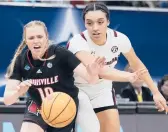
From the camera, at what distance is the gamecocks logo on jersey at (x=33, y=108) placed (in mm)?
5809

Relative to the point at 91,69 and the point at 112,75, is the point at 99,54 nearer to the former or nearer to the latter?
the point at 112,75

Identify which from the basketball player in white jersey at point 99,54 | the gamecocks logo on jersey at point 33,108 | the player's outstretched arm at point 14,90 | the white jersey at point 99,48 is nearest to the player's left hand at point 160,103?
the basketball player in white jersey at point 99,54

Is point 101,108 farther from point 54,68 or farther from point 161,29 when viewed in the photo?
point 161,29

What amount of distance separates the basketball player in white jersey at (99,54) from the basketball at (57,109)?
41 centimetres

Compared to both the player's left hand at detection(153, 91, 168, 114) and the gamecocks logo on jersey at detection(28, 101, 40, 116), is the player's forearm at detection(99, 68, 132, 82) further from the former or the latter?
the gamecocks logo on jersey at detection(28, 101, 40, 116)

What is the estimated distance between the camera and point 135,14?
32.0 ft

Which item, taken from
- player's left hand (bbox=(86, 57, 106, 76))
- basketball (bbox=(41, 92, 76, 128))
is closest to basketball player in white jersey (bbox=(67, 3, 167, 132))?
player's left hand (bbox=(86, 57, 106, 76))

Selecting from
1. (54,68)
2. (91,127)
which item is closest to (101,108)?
(91,127)

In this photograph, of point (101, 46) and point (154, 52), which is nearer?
point (101, 46)

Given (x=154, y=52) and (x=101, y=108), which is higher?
(x=154, y=52)

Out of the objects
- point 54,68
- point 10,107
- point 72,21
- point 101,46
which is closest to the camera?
point 54,68

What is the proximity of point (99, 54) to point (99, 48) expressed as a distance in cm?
7

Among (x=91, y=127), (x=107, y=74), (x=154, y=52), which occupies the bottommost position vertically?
(x=91, y=127)

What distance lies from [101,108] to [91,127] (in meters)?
0.45
